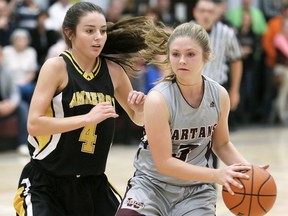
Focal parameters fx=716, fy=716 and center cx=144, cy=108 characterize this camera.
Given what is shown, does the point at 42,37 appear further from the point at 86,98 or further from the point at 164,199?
the point at 164,199

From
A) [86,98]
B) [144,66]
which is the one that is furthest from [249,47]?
[86,98]

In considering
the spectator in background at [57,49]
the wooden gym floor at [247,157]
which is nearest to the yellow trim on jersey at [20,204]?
the wooden gym floor at [247,157]

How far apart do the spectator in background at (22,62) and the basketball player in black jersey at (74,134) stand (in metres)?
6.33

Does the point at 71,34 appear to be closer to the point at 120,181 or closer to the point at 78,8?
the point at 78,8

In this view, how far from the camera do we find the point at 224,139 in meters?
4.34

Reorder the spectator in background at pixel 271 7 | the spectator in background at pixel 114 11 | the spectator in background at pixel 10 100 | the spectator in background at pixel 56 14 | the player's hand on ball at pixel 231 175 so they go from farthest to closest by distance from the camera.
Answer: the spectator in background at pixel 271 7, the spectator in background at pixel 114 11, the spectator in background at pixel 56 14, the spectator in background at pixel 10 100, the player's hand on ball at pixel 231 175

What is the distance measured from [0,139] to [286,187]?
456 centimetres

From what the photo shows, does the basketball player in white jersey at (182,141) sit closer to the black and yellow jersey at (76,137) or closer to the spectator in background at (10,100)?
the black and yellow jersey at (76,137)

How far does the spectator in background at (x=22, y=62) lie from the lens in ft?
35.3

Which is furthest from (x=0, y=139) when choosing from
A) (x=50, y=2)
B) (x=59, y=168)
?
(x=59, y=168)

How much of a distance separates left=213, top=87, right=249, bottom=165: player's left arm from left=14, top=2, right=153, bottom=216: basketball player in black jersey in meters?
0.49

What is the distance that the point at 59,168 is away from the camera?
4395 millimetres

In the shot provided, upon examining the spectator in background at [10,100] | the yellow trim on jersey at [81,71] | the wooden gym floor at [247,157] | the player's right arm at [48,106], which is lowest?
the wooden gym floor at [247,157]

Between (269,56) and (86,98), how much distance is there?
402 inches
